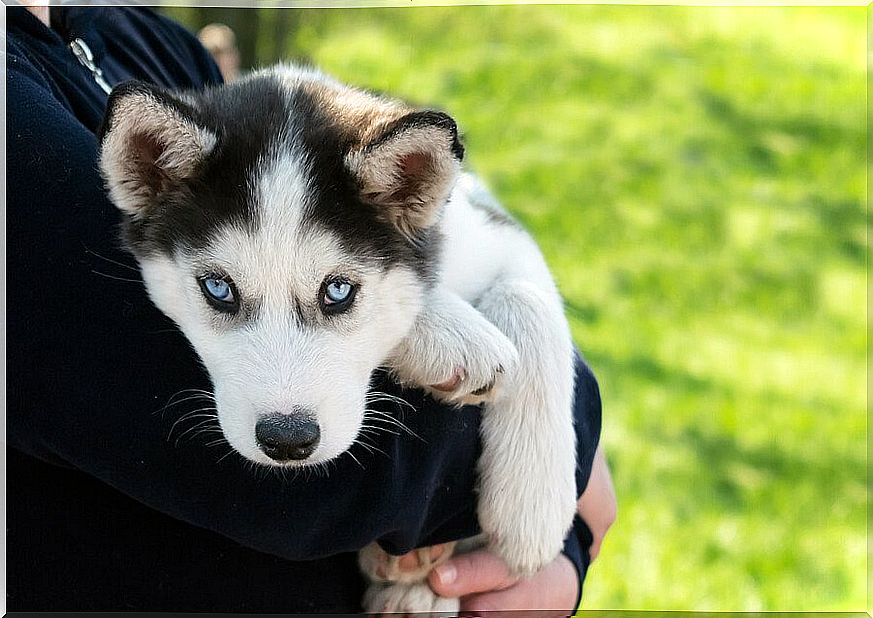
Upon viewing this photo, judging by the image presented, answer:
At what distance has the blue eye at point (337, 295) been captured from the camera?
199 centimetres

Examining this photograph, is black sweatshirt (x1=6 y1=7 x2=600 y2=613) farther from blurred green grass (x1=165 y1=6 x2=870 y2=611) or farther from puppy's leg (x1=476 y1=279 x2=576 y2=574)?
blurred green grass (x1=165 y1=6 x2=870 y2=611)

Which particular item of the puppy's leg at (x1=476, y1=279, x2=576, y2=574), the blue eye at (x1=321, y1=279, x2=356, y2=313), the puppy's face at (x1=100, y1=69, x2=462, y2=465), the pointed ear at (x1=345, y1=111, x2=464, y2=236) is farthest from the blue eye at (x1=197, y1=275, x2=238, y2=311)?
the puppy's leg at (x1=476, y1=279, x2=576, y2=574)

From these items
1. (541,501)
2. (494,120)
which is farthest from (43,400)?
(494,120)

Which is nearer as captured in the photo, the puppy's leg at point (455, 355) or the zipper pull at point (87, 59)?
the puppy's leg at point (455, 355)

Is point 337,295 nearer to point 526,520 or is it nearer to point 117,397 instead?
point 117,397

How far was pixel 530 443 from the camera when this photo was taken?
7.29ft

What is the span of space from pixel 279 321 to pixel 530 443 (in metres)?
0.62

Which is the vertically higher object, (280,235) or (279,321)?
(280,235)

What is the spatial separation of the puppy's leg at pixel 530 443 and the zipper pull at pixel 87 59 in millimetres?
1014

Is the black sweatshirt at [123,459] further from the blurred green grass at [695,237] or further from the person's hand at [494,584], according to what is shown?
the blurred green grass at [695,237]

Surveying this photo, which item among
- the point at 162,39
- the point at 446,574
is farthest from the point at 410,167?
the point at 162,39

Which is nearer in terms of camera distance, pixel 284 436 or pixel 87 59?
pixel 284 436

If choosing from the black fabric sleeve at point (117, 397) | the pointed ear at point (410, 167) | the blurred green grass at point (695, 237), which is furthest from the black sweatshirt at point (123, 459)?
the blurred green grass at point (695, 237)

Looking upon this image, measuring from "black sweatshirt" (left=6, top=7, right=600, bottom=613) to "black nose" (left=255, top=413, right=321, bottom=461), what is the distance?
0.38ft
